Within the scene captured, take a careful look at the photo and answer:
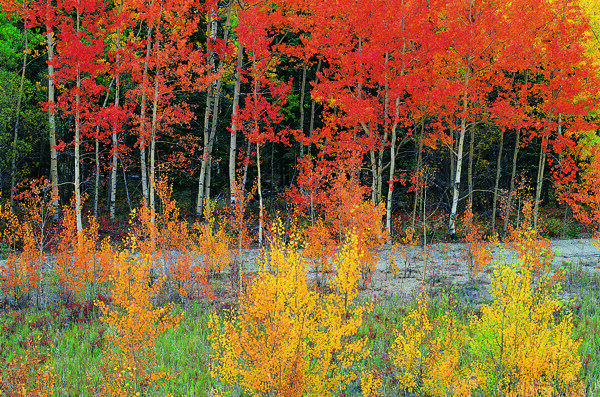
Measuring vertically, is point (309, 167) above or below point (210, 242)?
above

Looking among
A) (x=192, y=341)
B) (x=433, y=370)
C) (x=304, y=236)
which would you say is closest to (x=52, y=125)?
(x=304, y=236)

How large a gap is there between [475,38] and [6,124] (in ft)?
64.1

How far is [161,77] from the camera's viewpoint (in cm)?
1520

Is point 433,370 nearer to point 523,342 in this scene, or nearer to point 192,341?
point 523,342

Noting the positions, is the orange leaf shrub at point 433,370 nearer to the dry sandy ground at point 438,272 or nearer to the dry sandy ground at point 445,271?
the dry sandy ground at point 438,272

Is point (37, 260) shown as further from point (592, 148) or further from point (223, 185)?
point (592, 148)

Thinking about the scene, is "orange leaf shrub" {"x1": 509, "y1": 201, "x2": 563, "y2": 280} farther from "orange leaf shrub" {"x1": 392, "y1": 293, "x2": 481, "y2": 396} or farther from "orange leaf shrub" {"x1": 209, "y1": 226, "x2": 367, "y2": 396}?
"orange leaf shrub" {"x1": 209, "y1": 226, "x2": 367, "y2": 396}

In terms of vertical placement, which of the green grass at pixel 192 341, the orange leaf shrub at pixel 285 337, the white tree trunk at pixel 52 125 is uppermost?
the white tree trunk at pixel 52 125

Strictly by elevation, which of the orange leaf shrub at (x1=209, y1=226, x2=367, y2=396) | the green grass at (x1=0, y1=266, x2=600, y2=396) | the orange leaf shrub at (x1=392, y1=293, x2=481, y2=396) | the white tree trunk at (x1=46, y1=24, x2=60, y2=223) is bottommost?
the green grass at (x1=0, y1=266, x2=600, y2=396)

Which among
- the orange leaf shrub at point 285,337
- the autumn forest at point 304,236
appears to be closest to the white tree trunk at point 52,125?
the autumn forest at point 304,236

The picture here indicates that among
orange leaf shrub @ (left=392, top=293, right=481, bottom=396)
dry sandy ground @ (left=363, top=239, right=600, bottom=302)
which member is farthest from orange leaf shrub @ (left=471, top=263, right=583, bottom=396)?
dry sandy ground @ (left=363, top=239, right=600, bottom=302)

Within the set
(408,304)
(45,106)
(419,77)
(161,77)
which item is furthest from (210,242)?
(419,77)

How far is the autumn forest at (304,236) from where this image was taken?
4.69 meters

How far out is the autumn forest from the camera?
4.69m
